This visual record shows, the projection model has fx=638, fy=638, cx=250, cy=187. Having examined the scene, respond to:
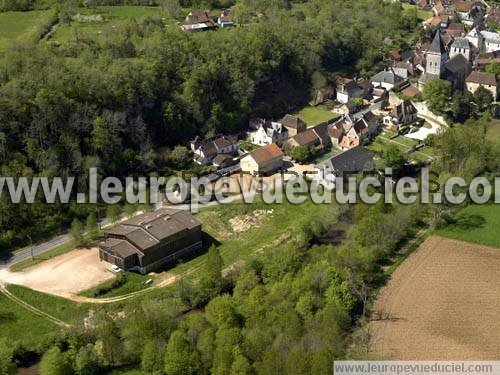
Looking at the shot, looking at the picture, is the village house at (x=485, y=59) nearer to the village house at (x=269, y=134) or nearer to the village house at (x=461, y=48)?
the village house at (x=461, y=48)

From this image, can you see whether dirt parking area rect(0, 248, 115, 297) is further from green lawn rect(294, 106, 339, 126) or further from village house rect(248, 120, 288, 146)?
green lawn rect(294, 106, 339, 126)

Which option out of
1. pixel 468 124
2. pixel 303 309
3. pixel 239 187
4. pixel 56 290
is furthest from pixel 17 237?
pixel 468 124

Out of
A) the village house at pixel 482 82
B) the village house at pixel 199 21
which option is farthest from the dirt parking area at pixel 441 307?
the village house at pixel 199 21

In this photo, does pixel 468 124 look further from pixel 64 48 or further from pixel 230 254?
pixel 64 48

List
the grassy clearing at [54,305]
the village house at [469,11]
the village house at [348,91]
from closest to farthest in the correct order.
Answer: the grassy clearing at [54,305] < the village house at [348,91] < the village house at [469,11]

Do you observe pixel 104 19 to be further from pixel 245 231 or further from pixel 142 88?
pixel 245 231

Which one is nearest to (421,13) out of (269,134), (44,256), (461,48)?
(461,48)

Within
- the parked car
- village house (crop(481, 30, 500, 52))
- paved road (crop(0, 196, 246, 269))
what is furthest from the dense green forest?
village house (crop(481, 30, 500, 52))
